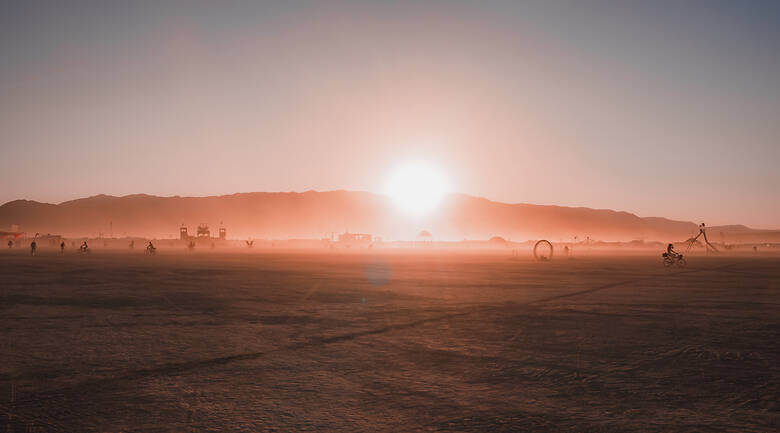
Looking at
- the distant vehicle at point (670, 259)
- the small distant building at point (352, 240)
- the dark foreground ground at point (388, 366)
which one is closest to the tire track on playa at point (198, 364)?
the dark foreground ground at point (388, 366)

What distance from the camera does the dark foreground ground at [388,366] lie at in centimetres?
561

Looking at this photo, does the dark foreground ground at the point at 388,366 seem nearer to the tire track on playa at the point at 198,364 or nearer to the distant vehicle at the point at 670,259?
the tire track on playa at the point at 198,364

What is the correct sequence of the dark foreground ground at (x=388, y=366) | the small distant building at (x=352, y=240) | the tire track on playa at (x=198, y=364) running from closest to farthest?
the dark foreground ground at (x=388, y=366) < the tire track on playa at (x=198, y=364) < the small distant building at (x=352, y=240)

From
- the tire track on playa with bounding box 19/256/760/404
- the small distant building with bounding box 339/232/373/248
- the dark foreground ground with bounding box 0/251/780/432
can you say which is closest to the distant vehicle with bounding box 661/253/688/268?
the dark foreground ground with bounding box 0/251/780/432

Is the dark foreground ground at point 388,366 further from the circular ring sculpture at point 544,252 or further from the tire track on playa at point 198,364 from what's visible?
the circular ring sculpture at point 544,252

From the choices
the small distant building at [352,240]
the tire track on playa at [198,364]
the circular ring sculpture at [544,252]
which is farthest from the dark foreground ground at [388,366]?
the small distant building at [352,240]

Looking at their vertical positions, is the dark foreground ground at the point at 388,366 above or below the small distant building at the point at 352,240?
below

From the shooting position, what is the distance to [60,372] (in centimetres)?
755

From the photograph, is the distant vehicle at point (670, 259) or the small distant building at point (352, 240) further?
the small distant building at point (352, 240)

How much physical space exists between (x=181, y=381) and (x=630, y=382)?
588 cm

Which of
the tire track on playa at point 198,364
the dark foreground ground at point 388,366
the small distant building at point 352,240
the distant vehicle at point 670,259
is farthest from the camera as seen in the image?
the small distant building at point 352,240

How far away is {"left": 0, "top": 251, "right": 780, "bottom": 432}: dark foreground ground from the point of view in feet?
18.4

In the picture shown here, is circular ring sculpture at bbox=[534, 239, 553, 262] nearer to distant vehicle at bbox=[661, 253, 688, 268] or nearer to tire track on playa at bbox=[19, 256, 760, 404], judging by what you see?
distant vehicle at bbox=[661, 253, 688, 268]

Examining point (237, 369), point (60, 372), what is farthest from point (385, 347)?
point (60, 372)
